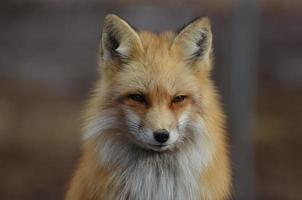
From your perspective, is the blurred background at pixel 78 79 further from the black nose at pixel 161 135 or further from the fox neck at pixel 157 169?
the black nose at pixel 161 135

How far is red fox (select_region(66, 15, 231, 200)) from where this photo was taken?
5.08 meters

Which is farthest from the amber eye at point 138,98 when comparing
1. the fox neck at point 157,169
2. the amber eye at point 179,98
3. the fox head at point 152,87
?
the fox neck at point 157,169

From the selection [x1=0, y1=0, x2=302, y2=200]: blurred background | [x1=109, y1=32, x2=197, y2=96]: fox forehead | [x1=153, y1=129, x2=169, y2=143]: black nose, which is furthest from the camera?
[x1=0, y1=0, x2=302, y2=200]: blurred background

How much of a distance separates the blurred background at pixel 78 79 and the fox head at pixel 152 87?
4.84 meters

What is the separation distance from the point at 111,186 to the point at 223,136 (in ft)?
2.26

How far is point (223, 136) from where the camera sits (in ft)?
17.6

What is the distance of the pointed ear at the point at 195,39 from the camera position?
16.9 feet

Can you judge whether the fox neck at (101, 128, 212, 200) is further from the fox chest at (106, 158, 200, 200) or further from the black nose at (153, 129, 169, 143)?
the black nose at (153, 129, 169, 143)

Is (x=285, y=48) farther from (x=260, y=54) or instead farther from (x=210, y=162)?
(x=210, y=162)

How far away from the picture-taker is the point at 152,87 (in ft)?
16.3

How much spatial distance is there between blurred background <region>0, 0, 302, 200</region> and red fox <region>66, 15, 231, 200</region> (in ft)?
15.9

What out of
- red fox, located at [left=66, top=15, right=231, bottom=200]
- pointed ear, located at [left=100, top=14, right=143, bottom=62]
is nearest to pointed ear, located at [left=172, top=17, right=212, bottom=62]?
red fox, located at [left=66, top=15, right=231, bottom=200]

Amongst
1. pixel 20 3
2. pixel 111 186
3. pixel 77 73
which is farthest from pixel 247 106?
pixel 20 3

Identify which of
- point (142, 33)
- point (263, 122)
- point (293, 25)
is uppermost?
point (142, 33)
